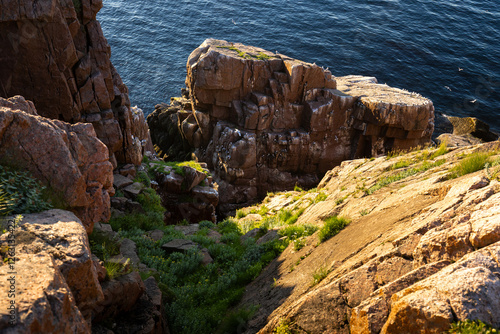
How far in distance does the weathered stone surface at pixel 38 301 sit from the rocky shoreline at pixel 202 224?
0.9 inches

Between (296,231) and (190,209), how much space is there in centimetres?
1295

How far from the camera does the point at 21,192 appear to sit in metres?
7.20

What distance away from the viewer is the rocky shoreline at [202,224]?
5.52m

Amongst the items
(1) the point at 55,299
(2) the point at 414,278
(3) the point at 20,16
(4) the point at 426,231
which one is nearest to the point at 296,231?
(4) the point at 426,231

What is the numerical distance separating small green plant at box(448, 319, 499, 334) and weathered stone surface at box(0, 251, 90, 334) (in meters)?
5.47

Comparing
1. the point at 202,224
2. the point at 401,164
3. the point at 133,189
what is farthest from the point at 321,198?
the point at 133,189

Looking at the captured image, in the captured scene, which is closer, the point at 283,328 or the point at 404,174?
the point at 283,328

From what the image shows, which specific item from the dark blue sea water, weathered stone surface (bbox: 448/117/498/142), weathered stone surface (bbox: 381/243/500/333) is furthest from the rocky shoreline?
the dark blue sea water

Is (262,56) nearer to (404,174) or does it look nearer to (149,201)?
(149,201)

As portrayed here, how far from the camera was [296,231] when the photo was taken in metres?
13.7

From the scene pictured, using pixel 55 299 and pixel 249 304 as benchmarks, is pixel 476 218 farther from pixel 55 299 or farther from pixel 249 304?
pixel 55 299

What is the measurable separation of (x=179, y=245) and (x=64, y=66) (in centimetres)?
1158

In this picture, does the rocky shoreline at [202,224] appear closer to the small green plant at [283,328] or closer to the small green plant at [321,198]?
the small green plant at [283,328]

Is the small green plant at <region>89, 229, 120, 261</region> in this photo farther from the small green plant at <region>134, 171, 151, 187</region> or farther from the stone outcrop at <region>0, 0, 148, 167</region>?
the small green plant at <region>134, 171, 151, 187</region>
